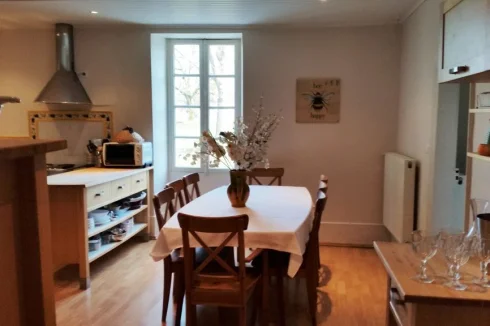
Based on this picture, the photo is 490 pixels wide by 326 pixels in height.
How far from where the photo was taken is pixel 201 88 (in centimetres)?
502

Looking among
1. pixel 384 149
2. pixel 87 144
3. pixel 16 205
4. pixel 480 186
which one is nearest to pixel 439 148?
pixel 480 186

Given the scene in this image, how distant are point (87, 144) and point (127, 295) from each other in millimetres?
2152

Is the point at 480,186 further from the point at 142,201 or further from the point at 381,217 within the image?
the point at 142,201

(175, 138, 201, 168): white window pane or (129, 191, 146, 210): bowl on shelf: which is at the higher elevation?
(175, 138, 201, 168): white window pane

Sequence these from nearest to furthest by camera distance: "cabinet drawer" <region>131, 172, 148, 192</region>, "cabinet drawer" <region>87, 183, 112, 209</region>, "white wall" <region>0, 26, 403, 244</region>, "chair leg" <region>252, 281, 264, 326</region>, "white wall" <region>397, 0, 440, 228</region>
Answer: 1. "chair leg" <region>252, 281, 264, 326</region>
2. "white wall" <region>397, 0, 440, 228</region>
3. "cabinet drawer" <region>87, 183, 112, 209</region>
4. "cabinet drawer" <region>131, 172, 148, 192</region>
5. "white wall" <region>0, 26, 403, 244</region>

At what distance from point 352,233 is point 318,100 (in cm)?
150

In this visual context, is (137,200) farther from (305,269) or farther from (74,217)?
(305,269)

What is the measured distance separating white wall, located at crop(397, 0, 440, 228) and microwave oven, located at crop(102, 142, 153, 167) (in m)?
2.67

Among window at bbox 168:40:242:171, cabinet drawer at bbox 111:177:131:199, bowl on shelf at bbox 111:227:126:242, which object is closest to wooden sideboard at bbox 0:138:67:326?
cabinet drawer at bbox 111:177:131:199

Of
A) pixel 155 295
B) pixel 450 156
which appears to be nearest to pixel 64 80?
pixel 155 295

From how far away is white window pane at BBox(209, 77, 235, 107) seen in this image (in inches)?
197

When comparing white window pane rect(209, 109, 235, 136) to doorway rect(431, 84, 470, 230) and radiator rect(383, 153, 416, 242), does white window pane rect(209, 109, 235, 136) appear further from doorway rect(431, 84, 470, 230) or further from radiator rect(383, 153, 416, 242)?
doorway rect(431, 84, 470, 230)

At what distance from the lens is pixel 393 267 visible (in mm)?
1638

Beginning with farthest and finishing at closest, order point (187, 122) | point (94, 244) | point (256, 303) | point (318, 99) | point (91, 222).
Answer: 1. point (187, 122)
2. point (318, 99)
3. point (94, 244)
4. point (91, 222)
5. point (256, 303)
